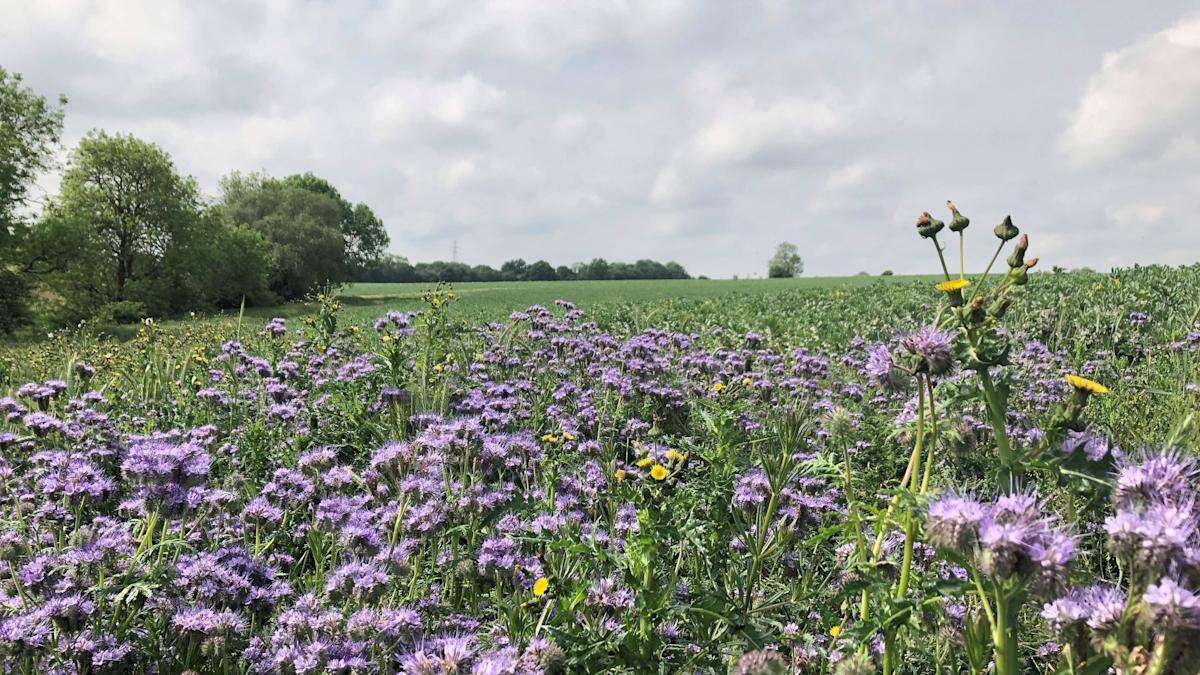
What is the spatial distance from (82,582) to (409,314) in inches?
188

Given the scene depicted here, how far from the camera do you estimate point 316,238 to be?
2069 inches

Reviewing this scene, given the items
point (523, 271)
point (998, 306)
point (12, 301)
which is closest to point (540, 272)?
point (523, 271)

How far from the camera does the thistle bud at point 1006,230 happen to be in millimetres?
2264

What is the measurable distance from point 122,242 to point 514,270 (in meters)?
63.2

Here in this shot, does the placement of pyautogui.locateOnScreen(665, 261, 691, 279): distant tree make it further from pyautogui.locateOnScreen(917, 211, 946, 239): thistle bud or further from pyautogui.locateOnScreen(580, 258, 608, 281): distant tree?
pyautogui.locateOnScreen(917, 211, 946, 239): thistle bud

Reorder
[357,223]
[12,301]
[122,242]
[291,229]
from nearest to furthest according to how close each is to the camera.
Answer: [12,301], [122,242], [291,229], [357,223]

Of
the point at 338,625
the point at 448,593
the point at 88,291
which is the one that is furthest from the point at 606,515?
the point at 88,291

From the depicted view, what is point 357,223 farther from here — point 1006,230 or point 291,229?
point 1006,230

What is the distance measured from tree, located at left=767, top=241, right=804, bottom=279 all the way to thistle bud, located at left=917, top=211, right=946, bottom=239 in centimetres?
11017

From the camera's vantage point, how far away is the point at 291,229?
170ft

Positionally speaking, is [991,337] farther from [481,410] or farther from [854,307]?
[854,307]

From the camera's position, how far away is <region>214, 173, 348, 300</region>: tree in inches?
2020

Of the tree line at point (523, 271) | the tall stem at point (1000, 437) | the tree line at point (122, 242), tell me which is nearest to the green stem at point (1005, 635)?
the tall stem at point (1000, 437)

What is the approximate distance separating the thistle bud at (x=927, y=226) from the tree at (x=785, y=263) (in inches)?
4337
